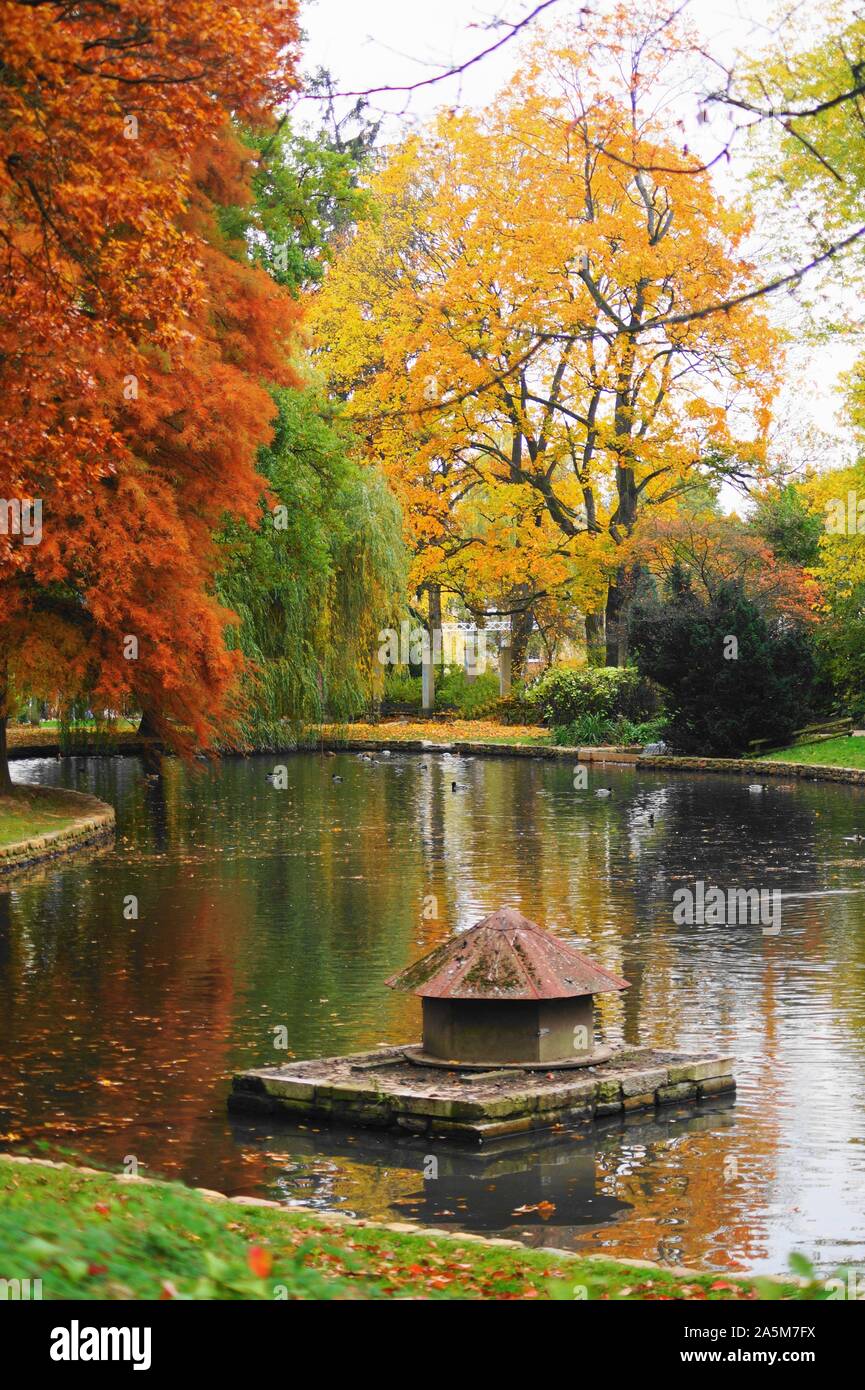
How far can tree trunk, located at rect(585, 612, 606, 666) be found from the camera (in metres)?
53.9

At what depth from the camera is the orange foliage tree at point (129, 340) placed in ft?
40.9

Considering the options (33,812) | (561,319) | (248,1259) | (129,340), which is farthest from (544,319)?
(248,1259)

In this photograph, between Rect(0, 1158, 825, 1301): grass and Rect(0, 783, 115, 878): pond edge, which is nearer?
Rect(0, 1158, 825, 1301): grass

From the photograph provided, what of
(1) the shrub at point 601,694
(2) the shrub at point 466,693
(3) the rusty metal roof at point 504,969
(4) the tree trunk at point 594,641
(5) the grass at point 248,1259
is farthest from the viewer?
(2) the shrub at point 466,693

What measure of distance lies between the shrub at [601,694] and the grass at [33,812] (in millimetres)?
19377

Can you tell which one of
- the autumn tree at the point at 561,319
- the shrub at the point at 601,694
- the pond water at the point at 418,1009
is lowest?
the pond water at the point at 418,1009

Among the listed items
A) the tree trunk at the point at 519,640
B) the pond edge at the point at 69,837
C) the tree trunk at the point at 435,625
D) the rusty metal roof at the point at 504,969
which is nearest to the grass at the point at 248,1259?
the rusty metal roof at the point at 504,969

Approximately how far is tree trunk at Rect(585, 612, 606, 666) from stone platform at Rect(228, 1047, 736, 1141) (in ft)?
137

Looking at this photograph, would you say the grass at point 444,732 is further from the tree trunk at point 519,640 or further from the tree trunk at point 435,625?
the tree trunk at point 519,640

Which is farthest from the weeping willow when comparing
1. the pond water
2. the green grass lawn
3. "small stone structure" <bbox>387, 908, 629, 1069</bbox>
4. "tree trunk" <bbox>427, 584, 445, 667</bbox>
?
"small stone structure" <bbox>387, 908, 629, 1069</bbox>

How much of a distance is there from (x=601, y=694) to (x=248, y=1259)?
43.2 m

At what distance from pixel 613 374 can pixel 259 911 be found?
29.5 m

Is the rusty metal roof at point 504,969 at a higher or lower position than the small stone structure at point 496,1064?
higher

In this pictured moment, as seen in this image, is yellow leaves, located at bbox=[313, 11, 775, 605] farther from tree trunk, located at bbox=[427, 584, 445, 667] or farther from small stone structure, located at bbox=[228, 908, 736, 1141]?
small stone structure, located at bbox=[228, 908, 736, 1141]
